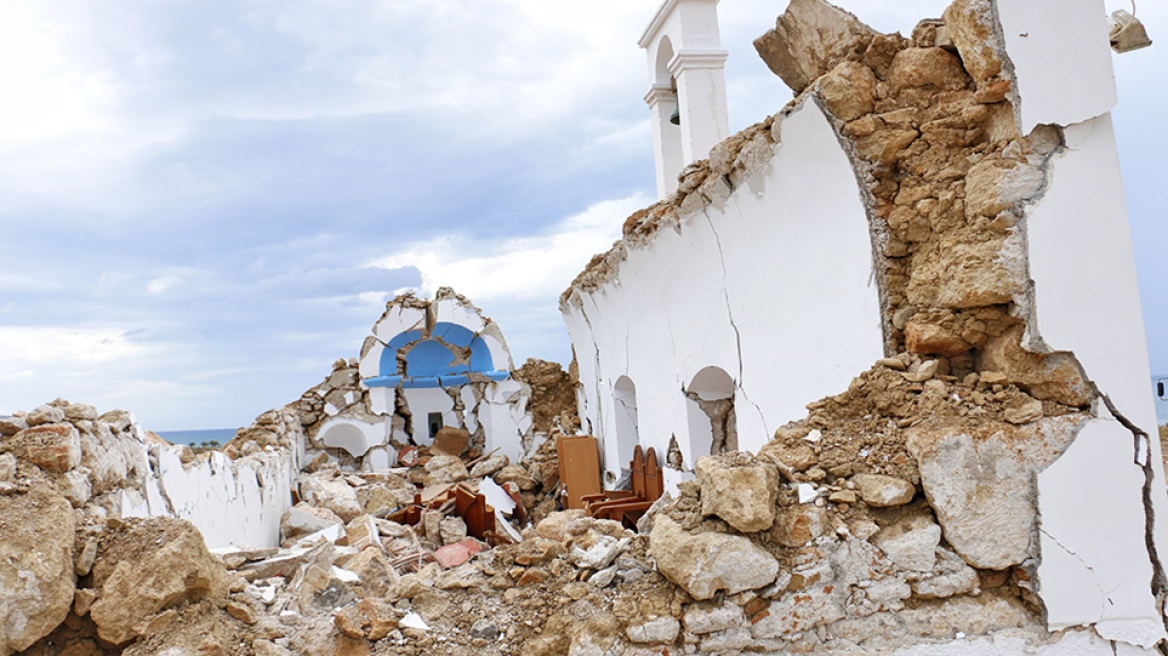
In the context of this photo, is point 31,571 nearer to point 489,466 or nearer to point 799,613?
point 799,613

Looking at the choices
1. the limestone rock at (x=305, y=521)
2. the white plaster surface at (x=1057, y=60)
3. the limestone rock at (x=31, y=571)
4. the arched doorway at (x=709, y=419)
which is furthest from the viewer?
the limestone rock at (x=305, y=521)

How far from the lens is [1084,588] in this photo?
9.45 feet

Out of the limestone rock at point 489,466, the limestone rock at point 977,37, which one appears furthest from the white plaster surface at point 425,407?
the limestone rock at point 977,37

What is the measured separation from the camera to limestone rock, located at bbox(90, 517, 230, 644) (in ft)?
8.55

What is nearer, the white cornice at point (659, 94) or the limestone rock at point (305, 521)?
the limestone rock at point (305, 521)

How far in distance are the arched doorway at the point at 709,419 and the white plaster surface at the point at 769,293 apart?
0.27 feet

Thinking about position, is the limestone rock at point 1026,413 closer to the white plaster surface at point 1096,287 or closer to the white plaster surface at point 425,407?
the white plaster surface at point 1096,287

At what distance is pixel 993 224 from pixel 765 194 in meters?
1.31

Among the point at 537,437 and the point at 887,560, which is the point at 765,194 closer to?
the point at 887,560

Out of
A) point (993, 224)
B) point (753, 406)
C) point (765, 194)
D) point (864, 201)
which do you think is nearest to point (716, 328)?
point (753, 406)

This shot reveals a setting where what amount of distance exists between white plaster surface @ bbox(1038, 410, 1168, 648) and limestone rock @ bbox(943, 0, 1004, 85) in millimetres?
1428

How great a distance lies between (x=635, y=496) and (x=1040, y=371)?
4.91 m

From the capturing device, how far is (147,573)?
267 cm

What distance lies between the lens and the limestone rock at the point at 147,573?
2605mm
